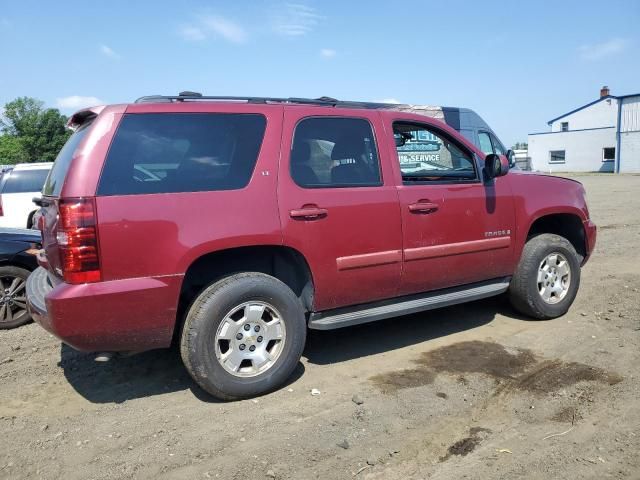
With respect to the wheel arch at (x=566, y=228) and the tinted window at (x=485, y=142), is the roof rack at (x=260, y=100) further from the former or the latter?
the tinted window at (x=485, y=142)

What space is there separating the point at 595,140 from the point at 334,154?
4894cm

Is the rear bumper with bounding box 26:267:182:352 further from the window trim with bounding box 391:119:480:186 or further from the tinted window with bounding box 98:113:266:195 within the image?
the window trim with bounding box 391:119:480:186

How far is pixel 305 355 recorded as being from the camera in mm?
4695

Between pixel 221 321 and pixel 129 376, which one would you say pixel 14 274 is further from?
pixel 221 321

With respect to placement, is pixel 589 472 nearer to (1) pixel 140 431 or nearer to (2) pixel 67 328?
(1) pixel 140 431

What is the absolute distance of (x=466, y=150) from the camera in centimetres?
497

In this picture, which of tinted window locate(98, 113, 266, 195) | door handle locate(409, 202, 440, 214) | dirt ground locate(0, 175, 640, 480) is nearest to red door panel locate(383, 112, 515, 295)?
door handle locate(409, 202, 440, 214)

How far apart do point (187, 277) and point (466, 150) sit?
8.92 feet

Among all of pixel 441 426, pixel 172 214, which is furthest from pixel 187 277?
pixel 441 426

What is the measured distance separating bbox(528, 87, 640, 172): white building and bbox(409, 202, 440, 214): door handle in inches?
1542

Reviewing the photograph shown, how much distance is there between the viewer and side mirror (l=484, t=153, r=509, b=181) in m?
4.88

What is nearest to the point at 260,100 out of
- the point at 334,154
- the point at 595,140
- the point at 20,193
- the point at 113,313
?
the point at 334,154

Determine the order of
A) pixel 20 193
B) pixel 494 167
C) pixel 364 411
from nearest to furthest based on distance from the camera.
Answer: pixel 364 411 < pixel 494 167 < pixel 20 193

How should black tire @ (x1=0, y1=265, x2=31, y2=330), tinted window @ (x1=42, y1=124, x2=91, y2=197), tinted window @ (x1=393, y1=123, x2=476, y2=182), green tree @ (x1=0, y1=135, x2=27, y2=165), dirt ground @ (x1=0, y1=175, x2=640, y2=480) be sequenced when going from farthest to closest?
green tree @ (x1=0, y1=135, x2=27, y2=165) → black tire @ (x1=0, y1=265, x2=31, y2=330) → tinted window @ (x1=393, y1=123, x2=476, y2=182) → tinted window @ (x1=42, y1=124, x2=91, y2=197) → dirt ground @ (x1=0, y1=175, x2=640, y2=480)
